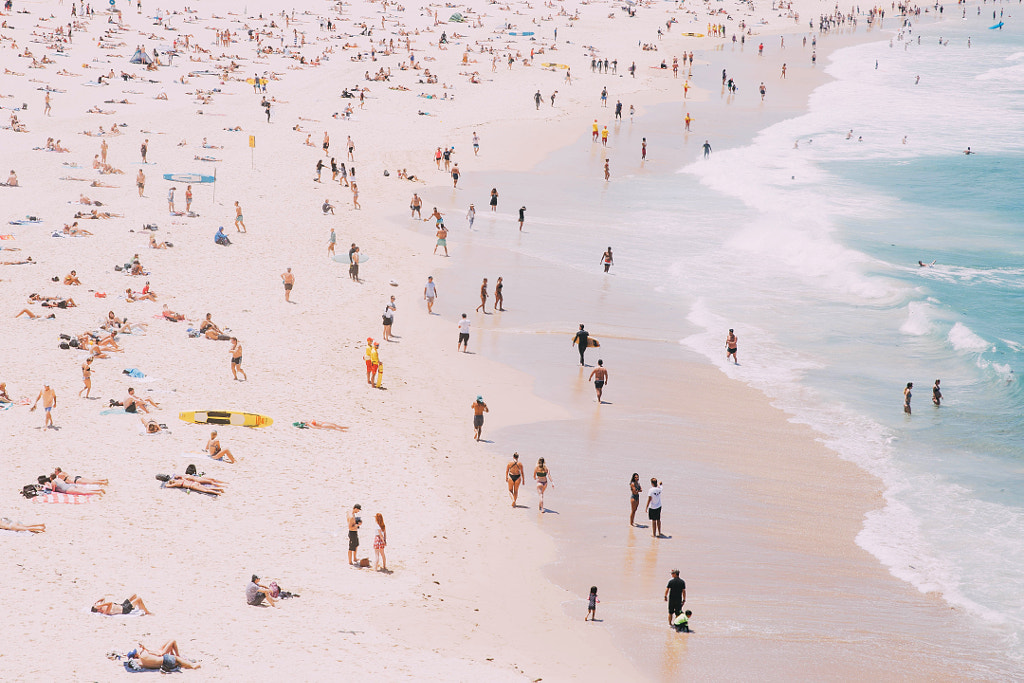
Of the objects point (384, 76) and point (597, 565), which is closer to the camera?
point (597, 565)

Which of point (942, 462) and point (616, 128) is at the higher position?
point (616, 128)

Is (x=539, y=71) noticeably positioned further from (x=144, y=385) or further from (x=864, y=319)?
(x=144, y=385)

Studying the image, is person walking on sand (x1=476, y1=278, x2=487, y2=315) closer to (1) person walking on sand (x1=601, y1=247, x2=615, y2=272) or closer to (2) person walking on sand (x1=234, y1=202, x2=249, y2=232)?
(1) person walking on sand (x1=601, y1=247, x2=615, y2=272)

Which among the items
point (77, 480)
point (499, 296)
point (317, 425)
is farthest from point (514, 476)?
point (499, 296)

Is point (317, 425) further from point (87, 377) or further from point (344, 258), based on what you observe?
point (344, 258)

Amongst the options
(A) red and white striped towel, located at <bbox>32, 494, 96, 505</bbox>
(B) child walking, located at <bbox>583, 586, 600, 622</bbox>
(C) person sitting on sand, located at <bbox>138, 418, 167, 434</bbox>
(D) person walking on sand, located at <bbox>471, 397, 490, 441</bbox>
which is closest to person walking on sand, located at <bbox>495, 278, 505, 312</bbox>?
(D) person walking on sand, located at <bbox>471, 397, 490, 441</bbox>

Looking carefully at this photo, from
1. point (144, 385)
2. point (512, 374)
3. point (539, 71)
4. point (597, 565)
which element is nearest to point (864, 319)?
point (512, 374)

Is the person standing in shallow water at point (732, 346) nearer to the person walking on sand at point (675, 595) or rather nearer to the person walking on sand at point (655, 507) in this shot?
the person walking on sand at point (655, 507)
